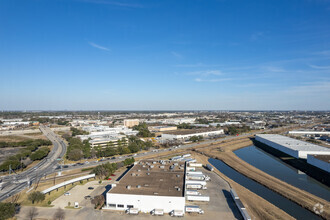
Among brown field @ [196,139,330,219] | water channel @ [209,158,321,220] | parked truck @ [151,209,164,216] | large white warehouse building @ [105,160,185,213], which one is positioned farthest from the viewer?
brown field @ [196,139,330,219]

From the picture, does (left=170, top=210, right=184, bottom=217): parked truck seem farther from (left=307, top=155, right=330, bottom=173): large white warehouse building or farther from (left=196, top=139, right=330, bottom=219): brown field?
(left=307, top=155, right=330, bottom=173): large white warehouse building

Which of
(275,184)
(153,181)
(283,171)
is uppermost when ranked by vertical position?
(153,181)

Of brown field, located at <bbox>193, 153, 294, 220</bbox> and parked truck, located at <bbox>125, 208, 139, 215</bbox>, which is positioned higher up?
parked truck, located at <bbox>125, 208, 139, 215</bbox>

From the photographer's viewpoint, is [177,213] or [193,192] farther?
[193,192]

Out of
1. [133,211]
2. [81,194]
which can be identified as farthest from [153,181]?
[81,194]

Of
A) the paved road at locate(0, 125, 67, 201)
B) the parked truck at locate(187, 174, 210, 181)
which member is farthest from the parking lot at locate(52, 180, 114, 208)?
→ the parked truck at locate(187, 174, 210, 181)

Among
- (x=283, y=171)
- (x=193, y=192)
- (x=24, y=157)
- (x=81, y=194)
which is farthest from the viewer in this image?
(x=24, y=157)

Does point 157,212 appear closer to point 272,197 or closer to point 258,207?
point 258,207

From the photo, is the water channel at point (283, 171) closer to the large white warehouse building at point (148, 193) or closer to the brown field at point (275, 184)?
the brown field at point (275, 184)
